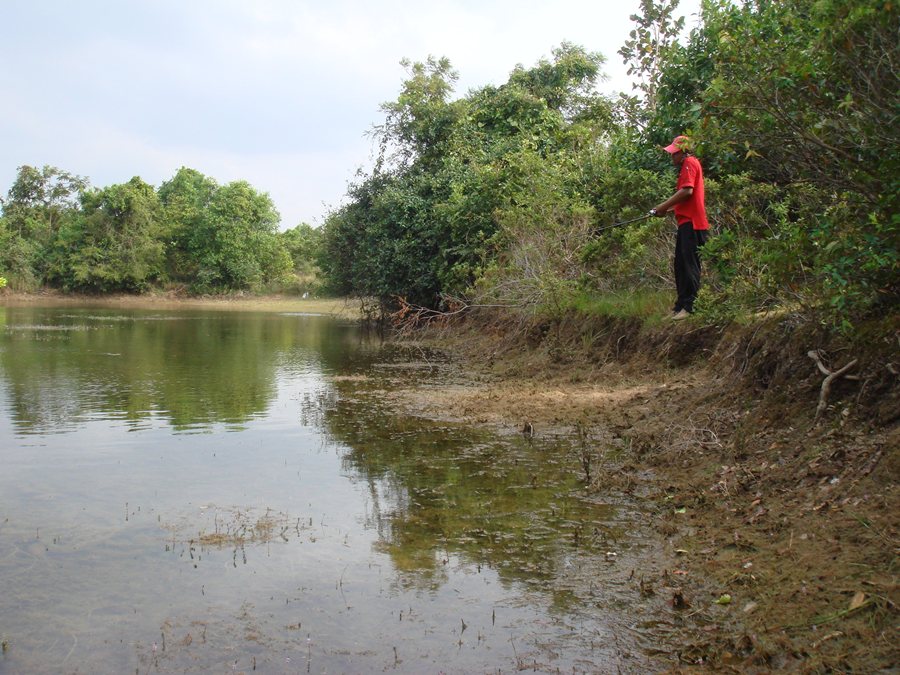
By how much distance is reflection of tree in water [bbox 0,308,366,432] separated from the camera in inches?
405

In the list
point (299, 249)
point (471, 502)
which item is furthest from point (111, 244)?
point (471, 502)

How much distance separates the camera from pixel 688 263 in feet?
29.8

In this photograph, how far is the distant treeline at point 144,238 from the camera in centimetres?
6319

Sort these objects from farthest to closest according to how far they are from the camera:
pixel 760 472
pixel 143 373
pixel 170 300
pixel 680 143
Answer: pixel 170 300, pixel 143 373, pixel 680 143, pixel 760 472

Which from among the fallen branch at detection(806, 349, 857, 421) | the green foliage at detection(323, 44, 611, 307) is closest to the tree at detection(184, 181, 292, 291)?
the green foliage at detection(323, 44, 611, 307)

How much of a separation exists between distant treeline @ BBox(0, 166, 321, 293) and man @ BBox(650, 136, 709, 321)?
5701 centimetres

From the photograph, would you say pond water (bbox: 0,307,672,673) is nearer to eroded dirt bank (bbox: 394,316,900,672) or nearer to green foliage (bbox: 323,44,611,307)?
eroded dirt bank (bbox: 394,316,900,672)

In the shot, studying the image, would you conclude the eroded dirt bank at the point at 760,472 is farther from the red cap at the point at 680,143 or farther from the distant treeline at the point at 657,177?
the red cap at the point at 680,143

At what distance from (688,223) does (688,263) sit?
0.45 meters

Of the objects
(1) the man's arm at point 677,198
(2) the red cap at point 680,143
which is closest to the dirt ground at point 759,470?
(1) the man's arm at point 677,198

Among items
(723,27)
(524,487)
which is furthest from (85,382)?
(723,27)

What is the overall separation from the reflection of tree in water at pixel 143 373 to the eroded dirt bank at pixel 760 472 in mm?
3216

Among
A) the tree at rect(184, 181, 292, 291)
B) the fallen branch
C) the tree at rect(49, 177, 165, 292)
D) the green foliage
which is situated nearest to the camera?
the fallen branch

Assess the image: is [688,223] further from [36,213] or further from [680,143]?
[36,213]
